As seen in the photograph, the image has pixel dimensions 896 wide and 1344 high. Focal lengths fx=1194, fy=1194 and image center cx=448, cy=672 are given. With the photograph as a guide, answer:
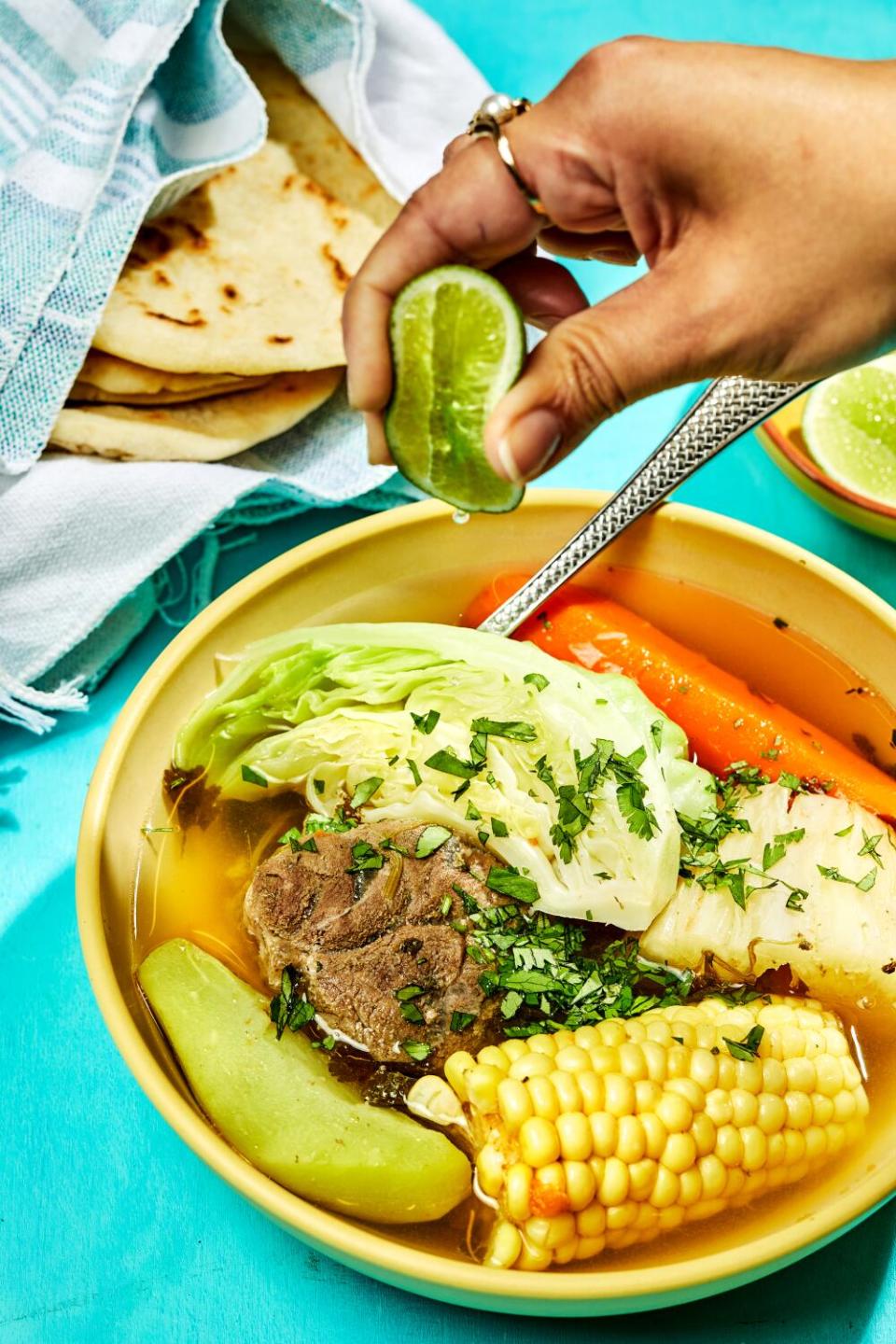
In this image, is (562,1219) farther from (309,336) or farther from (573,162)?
(309,336)

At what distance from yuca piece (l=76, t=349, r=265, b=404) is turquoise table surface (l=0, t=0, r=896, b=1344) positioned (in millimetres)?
624

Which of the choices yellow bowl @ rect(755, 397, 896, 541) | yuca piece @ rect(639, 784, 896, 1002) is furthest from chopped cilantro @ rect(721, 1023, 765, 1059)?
yellow bowl @ rect(755, 397, 896, 541)

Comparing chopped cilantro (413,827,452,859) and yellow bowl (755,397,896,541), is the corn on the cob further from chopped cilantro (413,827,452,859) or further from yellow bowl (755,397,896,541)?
yellow bowl (755,397,896,541)

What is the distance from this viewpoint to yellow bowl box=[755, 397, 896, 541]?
2.65 meters

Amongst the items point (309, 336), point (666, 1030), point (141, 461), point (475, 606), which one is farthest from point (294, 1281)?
point (309, 336)

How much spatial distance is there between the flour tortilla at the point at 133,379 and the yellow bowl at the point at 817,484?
1.23 m

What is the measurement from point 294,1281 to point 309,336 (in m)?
1.89

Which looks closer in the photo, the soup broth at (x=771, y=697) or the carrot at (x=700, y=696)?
the soup broth at (x=771, y=697)

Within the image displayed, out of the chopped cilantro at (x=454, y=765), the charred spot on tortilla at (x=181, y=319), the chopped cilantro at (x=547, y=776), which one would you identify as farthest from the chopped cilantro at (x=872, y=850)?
the charred spot on tortilla at (x=181, y=319)

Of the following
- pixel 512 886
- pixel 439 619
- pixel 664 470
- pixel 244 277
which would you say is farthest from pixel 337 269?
pixel 512 886

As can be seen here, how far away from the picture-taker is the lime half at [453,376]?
64.5 inches

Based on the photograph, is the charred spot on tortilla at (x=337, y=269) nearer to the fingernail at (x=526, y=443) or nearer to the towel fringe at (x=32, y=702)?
the towel fringe at (x=32, y=702)

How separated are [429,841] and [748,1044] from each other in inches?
24.2

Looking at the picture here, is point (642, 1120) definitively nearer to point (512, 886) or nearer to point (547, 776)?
point (512, 886)
